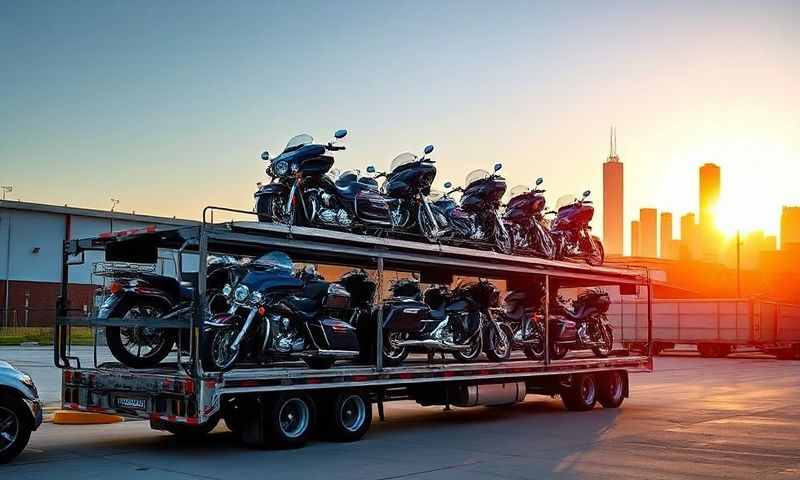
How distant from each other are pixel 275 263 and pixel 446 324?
13.4 feet

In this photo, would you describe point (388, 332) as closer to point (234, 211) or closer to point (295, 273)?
point (295, 273)

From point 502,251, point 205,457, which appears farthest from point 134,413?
point 502,251

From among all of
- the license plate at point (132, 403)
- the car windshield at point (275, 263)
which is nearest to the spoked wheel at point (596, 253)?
the car windshield at point (275, 263)

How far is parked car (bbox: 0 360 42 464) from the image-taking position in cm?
1020

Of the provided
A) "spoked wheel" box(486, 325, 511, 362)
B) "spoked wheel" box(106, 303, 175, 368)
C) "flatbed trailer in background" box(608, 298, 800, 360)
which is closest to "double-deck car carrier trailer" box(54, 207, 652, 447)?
"spoked wheel" box(106, 303, 175, 368)

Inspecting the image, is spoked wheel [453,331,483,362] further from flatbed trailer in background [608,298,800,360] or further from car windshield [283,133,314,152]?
flatbed trailer in background [608,298,800,360]

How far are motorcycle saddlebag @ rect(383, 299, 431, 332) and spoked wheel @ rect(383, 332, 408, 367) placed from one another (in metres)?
0.23

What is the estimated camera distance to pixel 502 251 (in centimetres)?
1655

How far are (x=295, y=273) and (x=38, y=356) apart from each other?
67.3ft

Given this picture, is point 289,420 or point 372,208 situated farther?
point 372,208

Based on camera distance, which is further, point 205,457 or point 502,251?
point 502,251

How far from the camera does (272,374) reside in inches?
442

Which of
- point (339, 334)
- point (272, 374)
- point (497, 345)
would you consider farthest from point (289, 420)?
point (497, 345)

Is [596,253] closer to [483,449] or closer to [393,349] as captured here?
[393,349]
